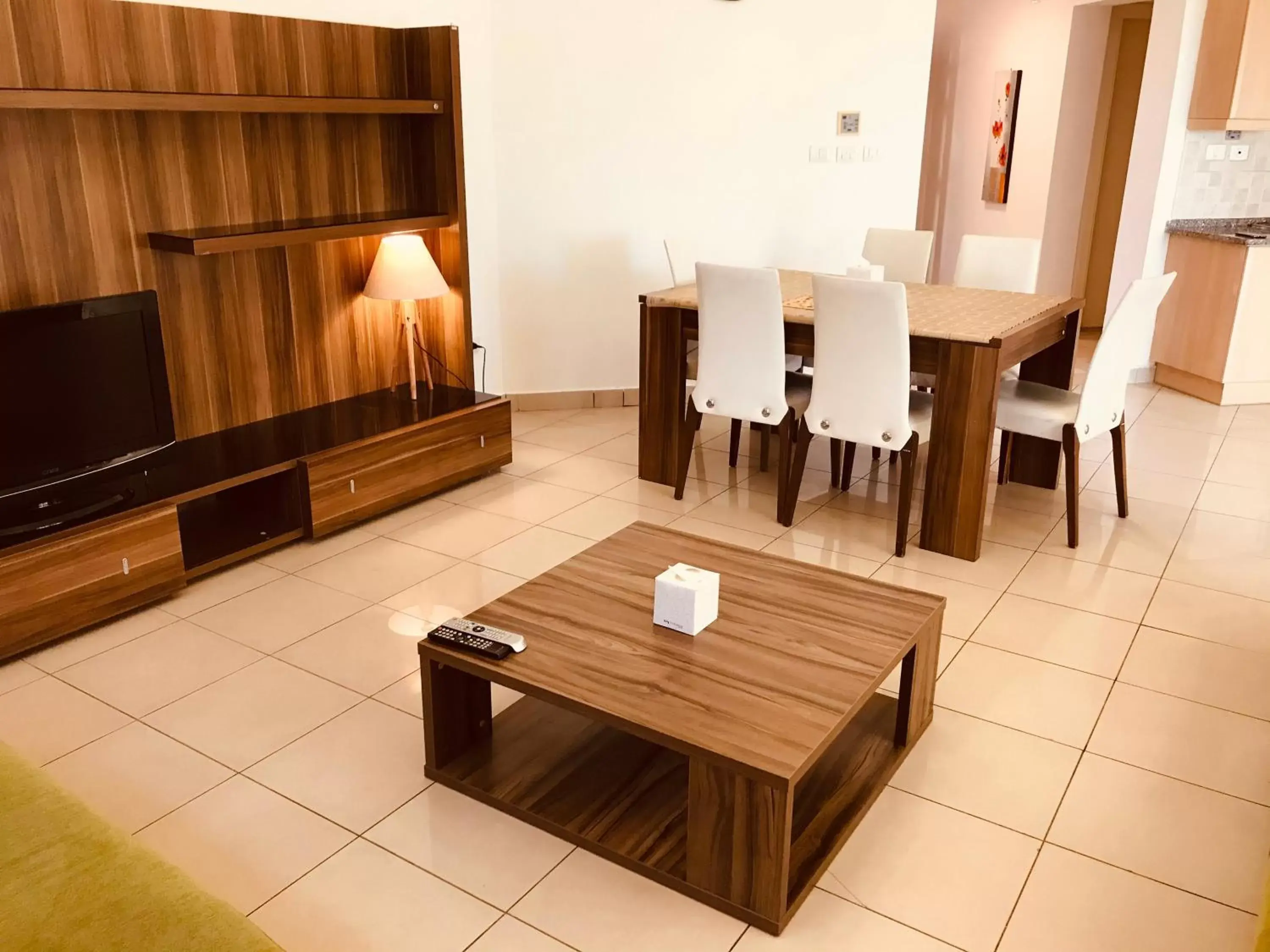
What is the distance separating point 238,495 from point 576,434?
174 cm

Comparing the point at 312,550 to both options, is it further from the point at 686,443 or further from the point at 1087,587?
the point at 1087,587

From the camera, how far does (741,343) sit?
13.0 feet

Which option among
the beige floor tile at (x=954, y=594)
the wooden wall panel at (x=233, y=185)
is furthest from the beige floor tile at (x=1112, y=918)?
the wooden wall panel at (x=233, y=185)

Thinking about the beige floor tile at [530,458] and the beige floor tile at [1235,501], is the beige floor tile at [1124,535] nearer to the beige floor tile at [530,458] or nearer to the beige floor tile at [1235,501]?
the beige floor tile at [1235,501]

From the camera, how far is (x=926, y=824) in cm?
233

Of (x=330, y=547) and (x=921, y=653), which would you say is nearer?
(x=921, y=653)

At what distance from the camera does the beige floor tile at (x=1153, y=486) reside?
4281 mm

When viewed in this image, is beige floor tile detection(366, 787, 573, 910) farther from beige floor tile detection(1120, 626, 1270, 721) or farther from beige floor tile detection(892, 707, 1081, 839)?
beige floor tile detection(1120, 626, 1270, 721)

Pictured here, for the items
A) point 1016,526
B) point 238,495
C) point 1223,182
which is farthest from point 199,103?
point 1223,182

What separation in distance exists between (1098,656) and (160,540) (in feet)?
9.30

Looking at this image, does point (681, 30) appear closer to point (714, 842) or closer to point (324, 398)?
point (324, 398)

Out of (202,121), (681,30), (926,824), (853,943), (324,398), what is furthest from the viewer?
(681,30)

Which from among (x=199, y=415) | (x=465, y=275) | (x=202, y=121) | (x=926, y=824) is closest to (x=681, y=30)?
(x=465, y=275)

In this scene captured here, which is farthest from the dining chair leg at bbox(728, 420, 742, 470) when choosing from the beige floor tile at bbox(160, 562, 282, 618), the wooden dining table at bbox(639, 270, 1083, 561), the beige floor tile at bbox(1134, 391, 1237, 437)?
the beige floor tile at bbox(1134, 391, 1237, 437)
